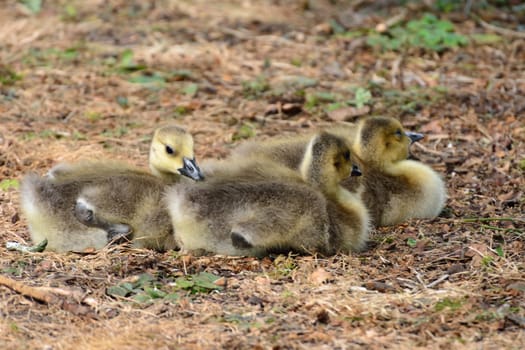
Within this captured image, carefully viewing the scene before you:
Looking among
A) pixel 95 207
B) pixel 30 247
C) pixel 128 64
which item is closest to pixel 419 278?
pixel 95 207

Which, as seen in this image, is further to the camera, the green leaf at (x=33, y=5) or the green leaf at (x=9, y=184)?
the green leaf at (x=33, y=5)

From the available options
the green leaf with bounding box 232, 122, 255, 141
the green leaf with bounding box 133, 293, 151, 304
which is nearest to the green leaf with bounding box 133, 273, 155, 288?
the green leaf with bounding box 133, 293, 151, 304

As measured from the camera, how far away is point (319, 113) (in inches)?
323

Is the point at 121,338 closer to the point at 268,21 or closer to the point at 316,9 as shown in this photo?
the point at 268,21

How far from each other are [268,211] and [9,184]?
2.33 meters

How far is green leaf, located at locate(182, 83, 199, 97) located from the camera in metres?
8.69

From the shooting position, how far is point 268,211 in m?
5.27

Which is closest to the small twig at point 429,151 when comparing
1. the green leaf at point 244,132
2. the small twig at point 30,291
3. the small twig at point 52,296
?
the green leaf at point 244,132

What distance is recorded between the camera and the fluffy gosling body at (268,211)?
5.28 metres

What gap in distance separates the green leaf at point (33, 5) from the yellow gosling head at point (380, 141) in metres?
5.87

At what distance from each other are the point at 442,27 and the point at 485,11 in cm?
100

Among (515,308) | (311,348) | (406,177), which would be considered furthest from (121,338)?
→ (406,177)

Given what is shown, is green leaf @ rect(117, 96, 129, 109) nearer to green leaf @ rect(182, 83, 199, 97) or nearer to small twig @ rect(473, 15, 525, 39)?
green leaf @ rect(182, 83, 199, 97)

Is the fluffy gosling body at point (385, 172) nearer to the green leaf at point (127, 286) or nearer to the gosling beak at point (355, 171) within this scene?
the gosling beak at point (355, 171)
